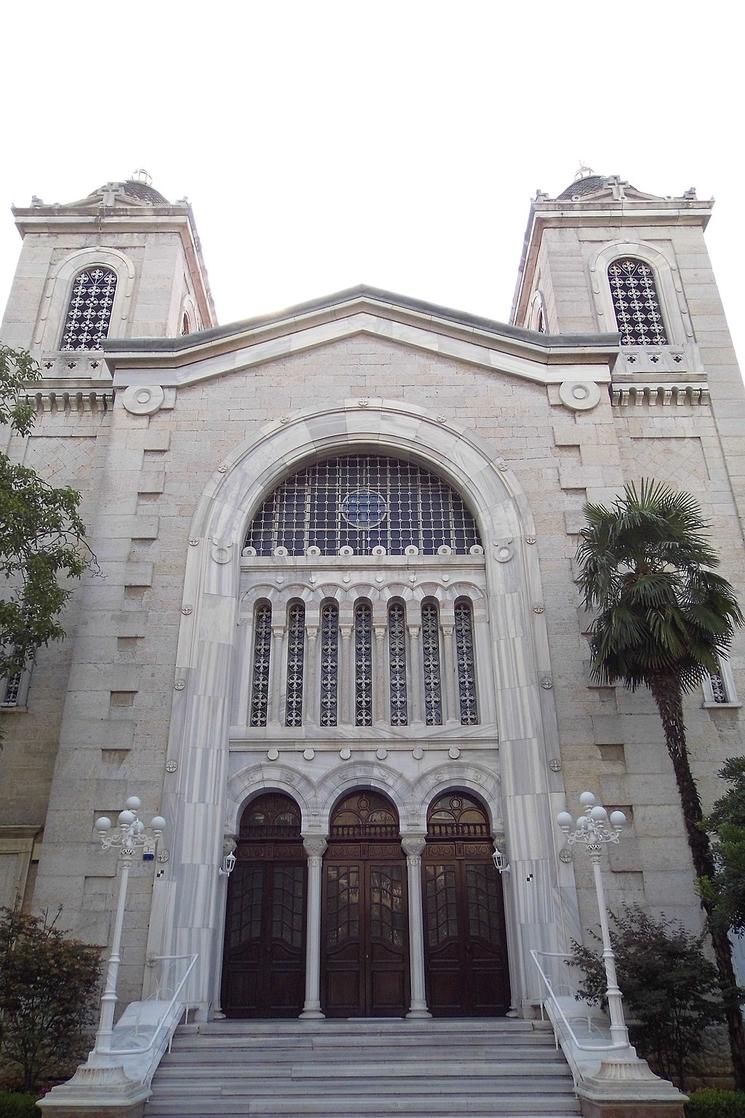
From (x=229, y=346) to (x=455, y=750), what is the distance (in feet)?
37.2

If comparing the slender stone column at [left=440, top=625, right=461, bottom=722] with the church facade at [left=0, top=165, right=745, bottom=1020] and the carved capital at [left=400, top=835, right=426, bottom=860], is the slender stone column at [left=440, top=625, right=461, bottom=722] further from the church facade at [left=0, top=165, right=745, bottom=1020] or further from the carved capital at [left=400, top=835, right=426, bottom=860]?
the carved capital at [left=400, top=835, right=426, bottom=860]

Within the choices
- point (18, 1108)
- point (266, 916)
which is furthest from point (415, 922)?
point (18, 1108)

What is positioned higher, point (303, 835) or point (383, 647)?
point (383, 647)

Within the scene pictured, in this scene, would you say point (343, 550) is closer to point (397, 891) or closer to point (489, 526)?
point (489, 526)

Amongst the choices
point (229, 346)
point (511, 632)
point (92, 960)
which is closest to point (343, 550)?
point (511, 632)

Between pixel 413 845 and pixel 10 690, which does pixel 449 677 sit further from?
pixel 10 690

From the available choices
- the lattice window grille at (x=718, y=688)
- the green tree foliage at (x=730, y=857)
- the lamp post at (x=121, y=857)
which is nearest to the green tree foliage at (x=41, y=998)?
the lamp post at (x=121, y=857)

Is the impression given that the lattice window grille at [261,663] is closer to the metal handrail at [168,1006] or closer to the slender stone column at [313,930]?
the slender stone column at [313,930]

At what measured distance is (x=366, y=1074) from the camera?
12672 millimetres

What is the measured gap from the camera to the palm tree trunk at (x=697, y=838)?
13383 millimetres

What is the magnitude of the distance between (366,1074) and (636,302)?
2072cm

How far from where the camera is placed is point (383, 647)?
18812 millimetres

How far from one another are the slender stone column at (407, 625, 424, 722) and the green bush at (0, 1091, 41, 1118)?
30.4 feet

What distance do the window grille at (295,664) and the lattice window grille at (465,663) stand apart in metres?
3.41
